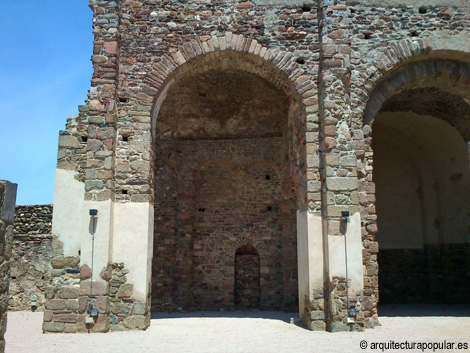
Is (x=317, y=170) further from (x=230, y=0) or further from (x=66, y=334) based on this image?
(x=66, y=334)

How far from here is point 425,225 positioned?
13250mm

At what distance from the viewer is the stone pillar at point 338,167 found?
24.8 feet

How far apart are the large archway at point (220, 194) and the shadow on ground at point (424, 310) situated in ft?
8.53

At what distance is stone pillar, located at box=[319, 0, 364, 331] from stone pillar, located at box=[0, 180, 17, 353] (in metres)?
5.57

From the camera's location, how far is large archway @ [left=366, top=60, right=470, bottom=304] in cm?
1147

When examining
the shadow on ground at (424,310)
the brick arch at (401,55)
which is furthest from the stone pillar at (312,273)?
the shadow on ground at (424,310)

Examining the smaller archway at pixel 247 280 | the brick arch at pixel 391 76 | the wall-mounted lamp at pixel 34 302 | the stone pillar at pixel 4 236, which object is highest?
the brick arch at pixel 391 76

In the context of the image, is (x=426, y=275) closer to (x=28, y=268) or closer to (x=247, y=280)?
(x=247, y=280)

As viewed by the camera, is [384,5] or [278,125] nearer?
[384,5]

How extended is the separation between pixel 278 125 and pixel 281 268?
13.7 ft

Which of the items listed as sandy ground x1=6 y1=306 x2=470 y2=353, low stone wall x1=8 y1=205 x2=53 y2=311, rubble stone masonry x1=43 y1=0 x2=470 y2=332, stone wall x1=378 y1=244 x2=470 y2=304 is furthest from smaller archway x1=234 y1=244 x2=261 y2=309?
low stone wall x1=8 y1=205 x2=53 y2=311

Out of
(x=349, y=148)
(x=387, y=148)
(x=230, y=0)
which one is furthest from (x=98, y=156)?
(x=387, y=148)

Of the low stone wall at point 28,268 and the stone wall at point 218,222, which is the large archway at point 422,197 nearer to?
the stone wall at point 218,222

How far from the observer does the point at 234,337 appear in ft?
23.1
